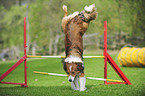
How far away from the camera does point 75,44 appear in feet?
13.5

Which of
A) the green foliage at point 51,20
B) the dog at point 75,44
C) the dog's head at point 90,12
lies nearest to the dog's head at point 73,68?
the dog at point 75,44

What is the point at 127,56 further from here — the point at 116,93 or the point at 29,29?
the point at 29,29

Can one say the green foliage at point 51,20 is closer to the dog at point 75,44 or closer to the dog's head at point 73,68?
the dog at point 75,44

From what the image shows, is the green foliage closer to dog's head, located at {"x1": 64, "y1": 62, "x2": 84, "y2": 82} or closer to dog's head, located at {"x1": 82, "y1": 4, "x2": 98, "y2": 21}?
dog's head, located at {"x1": 82, "y1": 4, "x2": 98, "y2": 21}

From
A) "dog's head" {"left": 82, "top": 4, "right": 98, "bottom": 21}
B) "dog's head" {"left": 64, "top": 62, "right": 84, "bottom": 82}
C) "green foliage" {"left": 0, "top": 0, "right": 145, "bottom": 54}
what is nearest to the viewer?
"dog's head" {"left": 64, "top": 62, "right": 84, "bottom": 82}

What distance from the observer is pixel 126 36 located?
18562 mm

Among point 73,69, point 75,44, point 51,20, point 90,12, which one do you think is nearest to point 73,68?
point 73,69

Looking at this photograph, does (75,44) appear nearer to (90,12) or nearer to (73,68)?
(73,68)

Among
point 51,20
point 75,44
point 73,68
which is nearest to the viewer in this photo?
point 73,68

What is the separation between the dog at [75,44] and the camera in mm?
4039

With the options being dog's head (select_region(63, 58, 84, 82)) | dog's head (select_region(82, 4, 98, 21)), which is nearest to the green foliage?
dog's head (select_region(82, 4, 98, 21))

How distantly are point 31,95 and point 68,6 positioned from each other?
2.19 metres

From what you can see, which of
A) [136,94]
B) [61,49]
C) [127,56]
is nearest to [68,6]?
[136,94]

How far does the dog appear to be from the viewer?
13.3 feet
